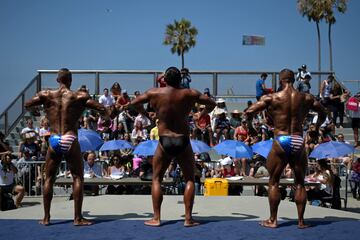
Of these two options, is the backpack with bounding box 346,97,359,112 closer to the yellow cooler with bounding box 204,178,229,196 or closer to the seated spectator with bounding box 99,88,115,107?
the seated spectator with bounding box 99,88,115,107

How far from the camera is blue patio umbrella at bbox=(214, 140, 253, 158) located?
11086mm

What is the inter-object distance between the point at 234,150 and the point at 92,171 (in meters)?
3.39

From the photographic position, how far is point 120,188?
11.5 metres

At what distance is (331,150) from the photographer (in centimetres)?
1092

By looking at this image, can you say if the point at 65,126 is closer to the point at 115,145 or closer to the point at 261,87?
the point at 115,145

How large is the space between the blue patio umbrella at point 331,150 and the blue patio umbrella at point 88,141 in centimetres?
480

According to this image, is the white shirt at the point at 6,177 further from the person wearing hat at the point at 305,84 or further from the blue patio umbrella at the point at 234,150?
the person wearing hat at the point at 305,84

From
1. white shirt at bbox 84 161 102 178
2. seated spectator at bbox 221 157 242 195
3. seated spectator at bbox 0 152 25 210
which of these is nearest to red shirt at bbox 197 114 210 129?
seated spectator at bbox 221 157 242 195

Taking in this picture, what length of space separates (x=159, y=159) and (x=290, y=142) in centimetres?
157

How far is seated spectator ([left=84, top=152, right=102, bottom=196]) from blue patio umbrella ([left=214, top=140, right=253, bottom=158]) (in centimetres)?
295

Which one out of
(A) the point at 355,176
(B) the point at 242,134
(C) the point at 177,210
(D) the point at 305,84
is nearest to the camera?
(C) the point at 177,210

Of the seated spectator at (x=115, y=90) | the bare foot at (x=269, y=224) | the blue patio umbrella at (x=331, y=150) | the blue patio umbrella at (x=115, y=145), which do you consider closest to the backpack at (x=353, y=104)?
the blue patio umbrella at (x=331, y=150)

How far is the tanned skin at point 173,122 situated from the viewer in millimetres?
5941

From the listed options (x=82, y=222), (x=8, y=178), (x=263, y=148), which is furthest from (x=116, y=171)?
(x=82, y=222)
